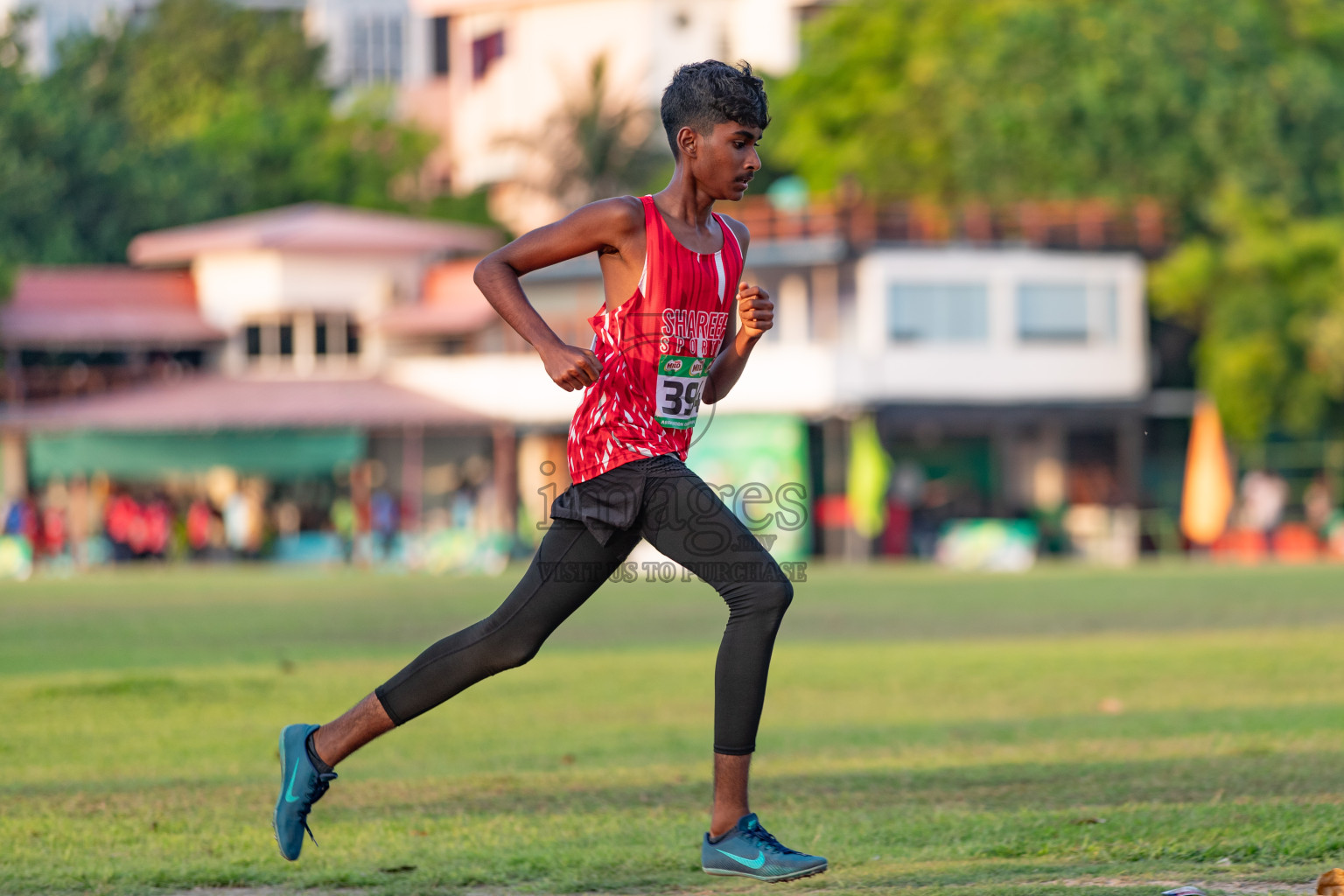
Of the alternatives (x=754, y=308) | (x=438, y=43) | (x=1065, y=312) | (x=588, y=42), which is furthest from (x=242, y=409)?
(x=754, y=308)

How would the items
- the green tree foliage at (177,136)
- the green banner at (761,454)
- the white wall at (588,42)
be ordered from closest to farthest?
the green banner at (761,454) < the green tree foliage at (177,136) < the white wall at (588,42)

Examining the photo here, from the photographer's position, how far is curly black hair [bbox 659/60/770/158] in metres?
5.53

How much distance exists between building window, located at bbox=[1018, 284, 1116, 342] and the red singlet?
40.5m

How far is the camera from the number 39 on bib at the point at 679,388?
5.53 m

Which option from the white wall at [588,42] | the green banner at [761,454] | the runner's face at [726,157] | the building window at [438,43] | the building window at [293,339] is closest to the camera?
the runner's face at [726,157]

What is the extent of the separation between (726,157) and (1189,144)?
42793 mm

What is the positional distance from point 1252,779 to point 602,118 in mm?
47465

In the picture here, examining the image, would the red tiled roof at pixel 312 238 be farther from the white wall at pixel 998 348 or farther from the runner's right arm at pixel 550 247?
the runner's right arm at pixel 550 247

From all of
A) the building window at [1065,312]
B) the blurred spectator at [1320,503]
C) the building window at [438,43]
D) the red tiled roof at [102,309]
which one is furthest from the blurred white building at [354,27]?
the blurred spectator at [1320,503]

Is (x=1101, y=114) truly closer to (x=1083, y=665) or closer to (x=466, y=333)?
(x=466, y=333)

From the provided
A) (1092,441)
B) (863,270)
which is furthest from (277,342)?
(1092,441)

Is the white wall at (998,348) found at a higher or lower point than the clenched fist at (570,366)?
higher

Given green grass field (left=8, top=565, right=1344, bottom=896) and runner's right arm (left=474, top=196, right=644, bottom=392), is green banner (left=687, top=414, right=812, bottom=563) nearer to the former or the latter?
green grass field (left=8, top=565, right=1344, bottom=896)

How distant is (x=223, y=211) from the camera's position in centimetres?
5572
